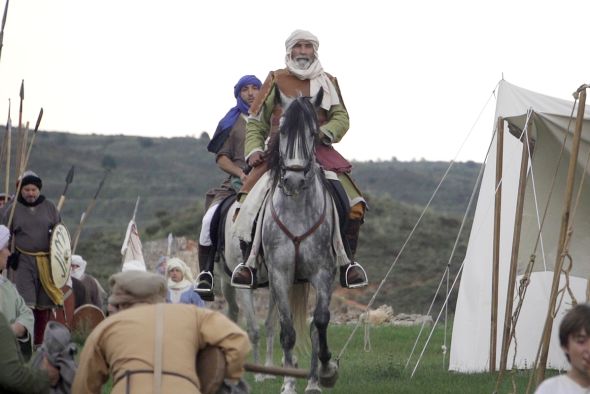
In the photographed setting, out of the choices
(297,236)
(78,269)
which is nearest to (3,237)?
(297,236)

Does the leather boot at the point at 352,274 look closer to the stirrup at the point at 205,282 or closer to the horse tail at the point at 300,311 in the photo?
the horse tail at the point at 300,311

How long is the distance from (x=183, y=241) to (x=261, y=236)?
18416mm

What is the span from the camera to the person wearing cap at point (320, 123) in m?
12.9

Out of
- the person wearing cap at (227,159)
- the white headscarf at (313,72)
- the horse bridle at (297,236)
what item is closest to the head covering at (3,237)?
the horse bridle at (297,236)

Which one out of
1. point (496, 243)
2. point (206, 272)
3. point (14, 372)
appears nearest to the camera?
point (14, 372)

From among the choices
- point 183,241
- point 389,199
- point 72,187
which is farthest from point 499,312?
point 72,187

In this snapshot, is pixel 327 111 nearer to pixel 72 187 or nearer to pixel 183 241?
pixel 183 241

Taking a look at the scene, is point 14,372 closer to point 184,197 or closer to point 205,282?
point 205,282

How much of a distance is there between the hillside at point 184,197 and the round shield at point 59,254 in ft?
63.6

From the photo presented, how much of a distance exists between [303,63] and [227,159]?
2340 mm

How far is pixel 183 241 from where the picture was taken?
31.1 meters

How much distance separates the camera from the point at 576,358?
6.87 meters

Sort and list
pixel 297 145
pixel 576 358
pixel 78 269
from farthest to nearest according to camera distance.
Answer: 1. pixel 78 269
2. pixel 297 145
3. pixel 576 358

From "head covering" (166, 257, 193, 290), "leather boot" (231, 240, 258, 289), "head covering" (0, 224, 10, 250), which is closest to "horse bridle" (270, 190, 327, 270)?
"leather boot" (231, 240, 258, 289)
